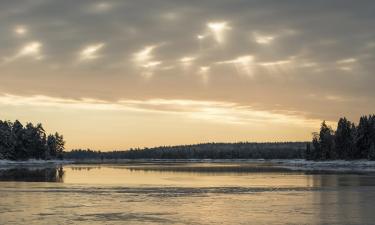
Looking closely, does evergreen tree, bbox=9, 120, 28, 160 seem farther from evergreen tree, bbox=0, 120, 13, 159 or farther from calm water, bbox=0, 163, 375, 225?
calm water, bbox=0, 163, 375, 225

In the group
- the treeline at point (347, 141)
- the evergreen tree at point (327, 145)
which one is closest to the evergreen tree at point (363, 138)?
the treeline at point (347, 141)

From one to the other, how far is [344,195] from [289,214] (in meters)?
12.2

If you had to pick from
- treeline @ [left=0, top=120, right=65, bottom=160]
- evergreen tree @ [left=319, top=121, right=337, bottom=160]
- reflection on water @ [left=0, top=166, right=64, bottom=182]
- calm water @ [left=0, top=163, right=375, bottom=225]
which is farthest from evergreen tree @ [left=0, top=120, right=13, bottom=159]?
calm water @ [left=0, top=163, right=375, bottom=225]

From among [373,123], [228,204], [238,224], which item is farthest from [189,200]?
[373,123]

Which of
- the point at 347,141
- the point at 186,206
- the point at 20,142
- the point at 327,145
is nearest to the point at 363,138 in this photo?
the point at 347,141

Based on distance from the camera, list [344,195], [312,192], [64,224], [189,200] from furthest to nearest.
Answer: [312,192], [344,195], [189,200], [64,224]

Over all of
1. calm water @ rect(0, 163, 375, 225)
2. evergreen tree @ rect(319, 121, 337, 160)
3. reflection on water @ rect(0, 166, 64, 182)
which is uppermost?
evergreen tree @ rect(319, 121, 337, 160)

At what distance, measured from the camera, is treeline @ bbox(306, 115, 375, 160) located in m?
144

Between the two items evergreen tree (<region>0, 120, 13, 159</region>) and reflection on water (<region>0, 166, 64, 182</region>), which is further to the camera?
evergreen tree (<region>0, 120, 13, 159</region>)

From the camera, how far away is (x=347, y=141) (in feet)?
490

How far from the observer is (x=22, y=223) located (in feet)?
82.7

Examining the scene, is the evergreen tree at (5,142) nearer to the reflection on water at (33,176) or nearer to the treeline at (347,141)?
the reflection on water at (33,176)

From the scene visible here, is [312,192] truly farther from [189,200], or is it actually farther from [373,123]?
[373,123]

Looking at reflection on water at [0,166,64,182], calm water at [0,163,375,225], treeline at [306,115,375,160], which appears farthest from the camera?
treeline at [306,115,375,160]
